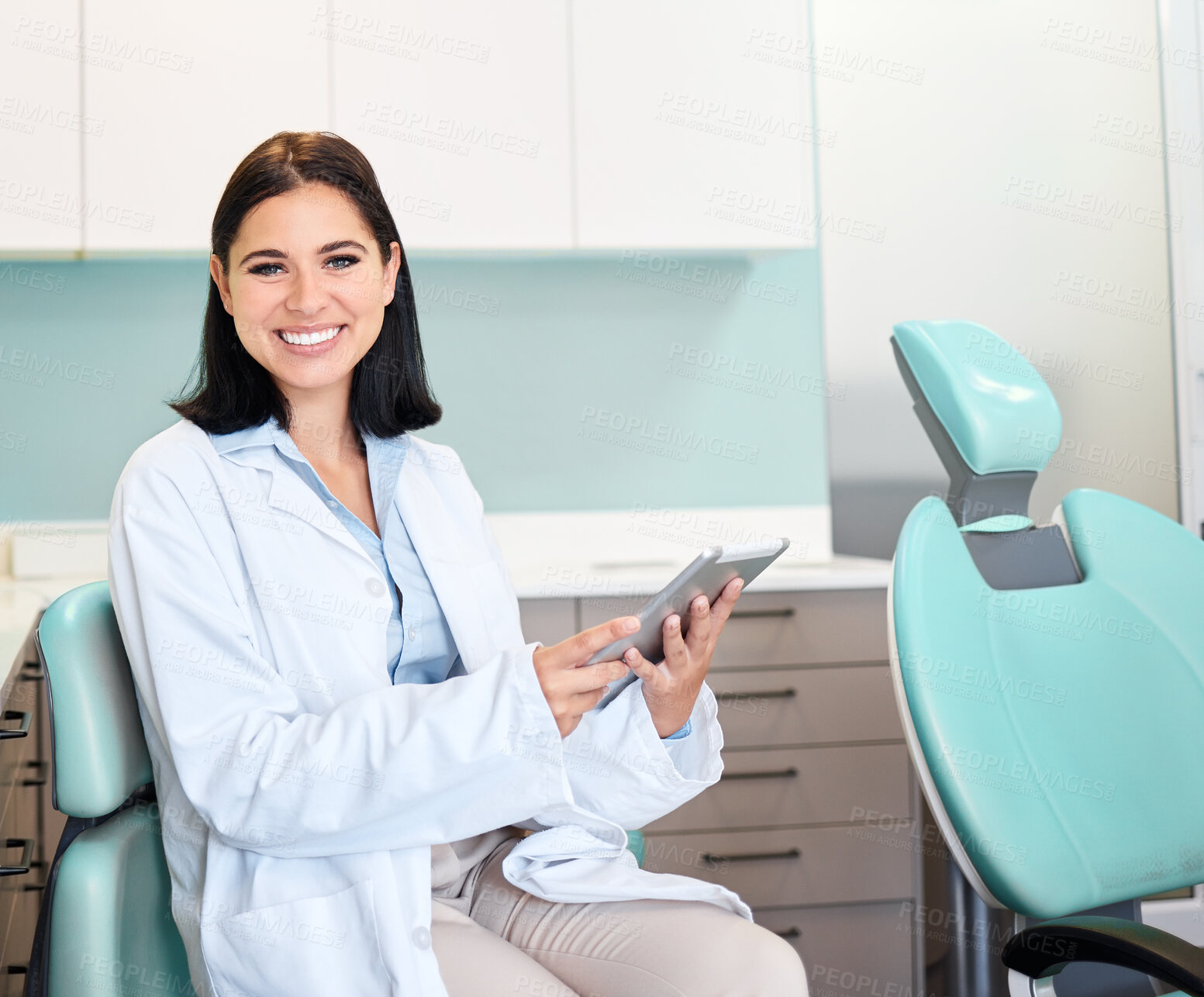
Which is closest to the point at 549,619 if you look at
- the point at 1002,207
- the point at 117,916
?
the point at 117,916

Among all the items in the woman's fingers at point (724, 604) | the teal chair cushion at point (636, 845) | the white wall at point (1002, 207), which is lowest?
the teal chair cushion at point (636, 845)

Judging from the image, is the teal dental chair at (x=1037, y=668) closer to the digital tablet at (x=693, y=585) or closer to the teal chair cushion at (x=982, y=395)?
the teal chair cushion at (x=982, y=395)

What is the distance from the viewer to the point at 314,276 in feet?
4.07

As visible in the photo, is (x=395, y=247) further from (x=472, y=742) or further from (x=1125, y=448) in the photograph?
(x=1125, y=448)

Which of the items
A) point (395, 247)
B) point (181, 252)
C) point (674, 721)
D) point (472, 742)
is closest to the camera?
point (472, 742)

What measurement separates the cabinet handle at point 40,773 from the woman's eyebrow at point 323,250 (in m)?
1.13

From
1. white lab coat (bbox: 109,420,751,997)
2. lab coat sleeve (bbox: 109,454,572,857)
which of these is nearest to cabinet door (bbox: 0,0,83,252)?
white lab coat (bbox: 109,420,751,997)

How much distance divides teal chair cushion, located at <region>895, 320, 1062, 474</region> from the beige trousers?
68 centimetres

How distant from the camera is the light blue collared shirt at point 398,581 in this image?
3.98 feet

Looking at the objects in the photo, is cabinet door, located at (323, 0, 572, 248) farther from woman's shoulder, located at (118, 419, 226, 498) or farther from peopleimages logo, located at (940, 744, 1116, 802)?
peopleimages logo, located at (940, 744, 1116, 802)

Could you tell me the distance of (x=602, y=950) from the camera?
112 centimetres

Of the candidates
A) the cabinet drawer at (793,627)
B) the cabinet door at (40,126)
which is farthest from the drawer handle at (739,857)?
the cabinet door at (40,126)

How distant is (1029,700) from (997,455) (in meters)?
0.32

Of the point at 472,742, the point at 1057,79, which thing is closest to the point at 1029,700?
Result: the point at 472,742
